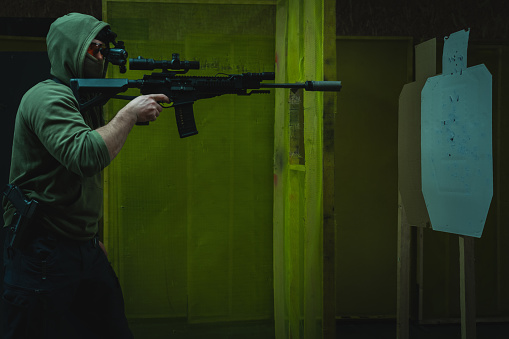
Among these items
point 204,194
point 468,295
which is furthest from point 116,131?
point 468,295

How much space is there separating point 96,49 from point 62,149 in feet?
1.49

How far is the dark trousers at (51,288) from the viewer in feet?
4.20

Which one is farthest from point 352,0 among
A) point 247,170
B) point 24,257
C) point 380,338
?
point 24,257

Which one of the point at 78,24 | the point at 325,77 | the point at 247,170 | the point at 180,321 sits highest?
the point at 78,24

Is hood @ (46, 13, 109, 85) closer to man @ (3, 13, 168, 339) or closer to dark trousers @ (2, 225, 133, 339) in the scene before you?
man @ (3, 13, 168, 339)

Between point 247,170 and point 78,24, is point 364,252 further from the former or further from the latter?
point 78,24

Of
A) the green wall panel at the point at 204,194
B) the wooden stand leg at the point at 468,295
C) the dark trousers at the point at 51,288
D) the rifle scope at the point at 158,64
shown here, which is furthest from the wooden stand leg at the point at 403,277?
the dark trousers at the point at 51,288

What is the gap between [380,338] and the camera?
8.63 ft

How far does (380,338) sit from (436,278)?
0.56 m

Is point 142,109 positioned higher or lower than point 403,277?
higher

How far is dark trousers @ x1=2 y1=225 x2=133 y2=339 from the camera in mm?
1279

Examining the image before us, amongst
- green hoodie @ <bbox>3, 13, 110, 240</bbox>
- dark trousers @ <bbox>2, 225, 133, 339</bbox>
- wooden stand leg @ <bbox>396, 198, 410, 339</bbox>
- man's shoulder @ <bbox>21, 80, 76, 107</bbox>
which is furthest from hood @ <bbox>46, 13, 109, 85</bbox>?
wooden stand leg @ <bbox>396, 198, 410, 339</bbox>

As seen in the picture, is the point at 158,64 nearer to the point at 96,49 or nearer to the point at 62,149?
the point at 96,49

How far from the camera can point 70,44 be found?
144 centimetres
